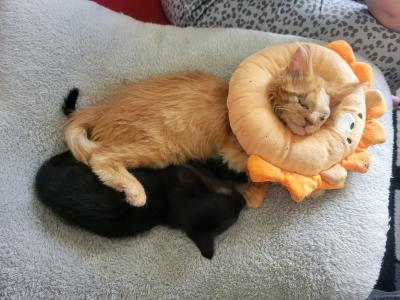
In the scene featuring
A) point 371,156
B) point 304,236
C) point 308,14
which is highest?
point 308,14

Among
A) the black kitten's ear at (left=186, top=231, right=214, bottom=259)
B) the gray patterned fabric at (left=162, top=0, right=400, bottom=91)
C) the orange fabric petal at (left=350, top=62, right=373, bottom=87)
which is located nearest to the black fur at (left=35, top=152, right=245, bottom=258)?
the black kitten's ear at (left=186, top=231, right=214, bottom=259)

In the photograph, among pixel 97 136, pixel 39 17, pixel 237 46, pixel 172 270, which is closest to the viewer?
pixel 172 270

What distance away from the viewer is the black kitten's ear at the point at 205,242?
120 centimetres

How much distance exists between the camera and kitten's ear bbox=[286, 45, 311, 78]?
3.85 ft

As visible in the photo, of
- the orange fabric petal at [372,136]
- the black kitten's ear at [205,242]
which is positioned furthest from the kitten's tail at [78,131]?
the orange fabric petal at [372,136]

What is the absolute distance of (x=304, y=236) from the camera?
1206mm

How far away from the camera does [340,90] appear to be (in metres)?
1.21

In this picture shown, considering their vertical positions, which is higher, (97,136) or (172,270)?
(97,136)

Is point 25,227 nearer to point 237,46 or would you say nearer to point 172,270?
point 172,270

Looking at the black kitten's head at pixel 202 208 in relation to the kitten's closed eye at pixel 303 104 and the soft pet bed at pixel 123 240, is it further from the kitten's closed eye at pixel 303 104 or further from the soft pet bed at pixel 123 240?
the kitten's closed eye at pixel 303 104

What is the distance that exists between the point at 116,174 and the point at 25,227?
327mm

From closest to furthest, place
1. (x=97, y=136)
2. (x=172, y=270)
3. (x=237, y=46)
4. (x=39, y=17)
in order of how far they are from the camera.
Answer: (x=172, y=270), (x=97, y=136), (x=39, y=17), (x=237, y=46)

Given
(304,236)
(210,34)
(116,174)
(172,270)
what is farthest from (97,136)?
(304,236)

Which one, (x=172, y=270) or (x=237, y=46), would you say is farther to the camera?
(x=237, y=46)
